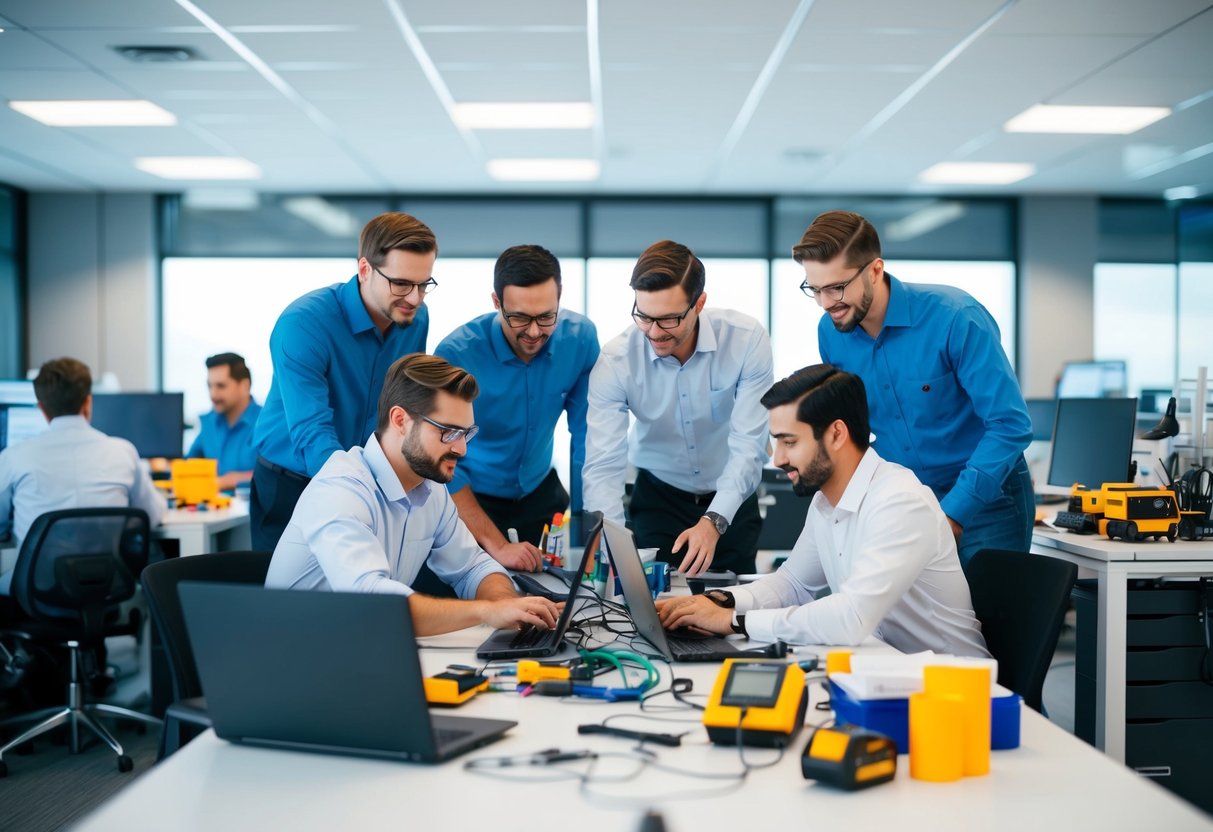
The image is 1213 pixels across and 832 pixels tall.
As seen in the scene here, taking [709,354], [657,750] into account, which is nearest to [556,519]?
[709,354]

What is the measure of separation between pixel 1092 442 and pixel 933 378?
1.65 metres

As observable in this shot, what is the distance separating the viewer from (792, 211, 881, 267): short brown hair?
8.20 ft

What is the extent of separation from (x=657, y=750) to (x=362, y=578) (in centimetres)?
77

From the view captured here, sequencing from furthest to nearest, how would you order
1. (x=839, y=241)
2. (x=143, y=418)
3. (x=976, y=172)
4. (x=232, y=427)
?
(x=976, y=172), (x=232, y=427), (x=143, y=418), (x=839, y=241)

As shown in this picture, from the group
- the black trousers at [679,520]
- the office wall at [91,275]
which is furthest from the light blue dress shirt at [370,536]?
the office wall at [91,275]

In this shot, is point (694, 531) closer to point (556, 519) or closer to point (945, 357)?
point (556, 519)

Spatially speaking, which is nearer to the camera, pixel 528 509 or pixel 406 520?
pixel 406 520

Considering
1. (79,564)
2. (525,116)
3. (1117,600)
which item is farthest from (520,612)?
(525,116)

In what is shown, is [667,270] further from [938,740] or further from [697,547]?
[938,740]

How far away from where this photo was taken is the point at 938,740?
1.22 meters

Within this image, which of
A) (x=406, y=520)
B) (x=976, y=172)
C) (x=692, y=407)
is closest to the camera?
(x=406, y=520)

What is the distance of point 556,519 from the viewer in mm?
2854

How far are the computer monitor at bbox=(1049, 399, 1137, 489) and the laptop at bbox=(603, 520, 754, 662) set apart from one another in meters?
2.56

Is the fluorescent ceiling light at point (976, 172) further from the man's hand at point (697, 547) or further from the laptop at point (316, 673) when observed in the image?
the laptop at point (316, 673)
